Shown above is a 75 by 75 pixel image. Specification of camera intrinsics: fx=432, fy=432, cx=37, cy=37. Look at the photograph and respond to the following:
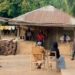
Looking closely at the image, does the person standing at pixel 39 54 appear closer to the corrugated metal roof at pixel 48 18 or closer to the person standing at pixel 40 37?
the corrugated metal roof at pixel 48 18

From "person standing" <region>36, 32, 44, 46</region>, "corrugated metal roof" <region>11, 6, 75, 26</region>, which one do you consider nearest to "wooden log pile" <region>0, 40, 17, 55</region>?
"person standing" <region>36, 32, 44, 46</region>

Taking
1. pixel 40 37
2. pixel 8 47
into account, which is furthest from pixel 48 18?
pixel 8 47

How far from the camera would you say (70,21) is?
27.7 m

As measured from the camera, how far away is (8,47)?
2950 cm

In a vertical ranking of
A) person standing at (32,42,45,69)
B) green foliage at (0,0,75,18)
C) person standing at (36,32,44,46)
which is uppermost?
green foliage at (0,0,75,18)

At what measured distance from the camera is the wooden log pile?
96.8 ft

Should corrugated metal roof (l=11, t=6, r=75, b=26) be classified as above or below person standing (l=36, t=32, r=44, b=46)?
above

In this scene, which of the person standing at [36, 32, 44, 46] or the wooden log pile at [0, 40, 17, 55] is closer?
the person standing at [36, 32, 44, 46]

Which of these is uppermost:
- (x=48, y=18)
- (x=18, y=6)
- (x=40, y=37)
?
(x=18, y=6)

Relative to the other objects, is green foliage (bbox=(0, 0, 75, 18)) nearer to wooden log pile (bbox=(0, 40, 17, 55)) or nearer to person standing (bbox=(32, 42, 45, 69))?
wooden log pile (bbox=(0, 40, 17, 55))

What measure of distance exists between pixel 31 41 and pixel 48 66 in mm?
11476

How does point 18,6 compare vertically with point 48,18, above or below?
above

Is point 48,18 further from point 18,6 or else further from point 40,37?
point 18,6

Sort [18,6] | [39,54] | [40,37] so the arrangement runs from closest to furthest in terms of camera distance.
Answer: [39,54]
[40,37]
[18,6]
